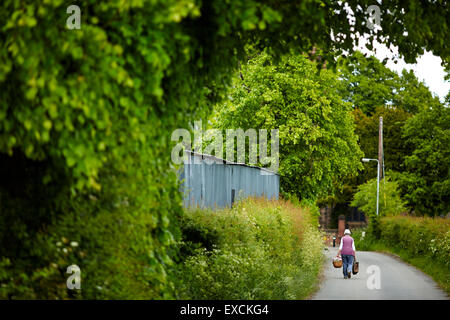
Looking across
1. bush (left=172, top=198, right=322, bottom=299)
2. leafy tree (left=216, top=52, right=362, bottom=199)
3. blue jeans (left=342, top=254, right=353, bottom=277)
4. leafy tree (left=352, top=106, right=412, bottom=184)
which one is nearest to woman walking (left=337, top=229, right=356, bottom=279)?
blue jeans (left=342, top=254, right=353, bottom=277)

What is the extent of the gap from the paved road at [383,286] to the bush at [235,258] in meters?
0.89

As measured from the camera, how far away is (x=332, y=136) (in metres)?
29.2

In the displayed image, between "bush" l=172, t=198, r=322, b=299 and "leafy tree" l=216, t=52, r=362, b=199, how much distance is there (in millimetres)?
12263

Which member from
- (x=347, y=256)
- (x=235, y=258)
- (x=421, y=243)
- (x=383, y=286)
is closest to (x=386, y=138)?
(x=421, y=243)

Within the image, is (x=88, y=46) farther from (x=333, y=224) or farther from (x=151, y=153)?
(x=333, y=224)

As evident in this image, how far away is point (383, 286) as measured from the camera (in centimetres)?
1712

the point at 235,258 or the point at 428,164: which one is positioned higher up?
the point at 428,164

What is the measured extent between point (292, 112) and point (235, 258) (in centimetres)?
1774

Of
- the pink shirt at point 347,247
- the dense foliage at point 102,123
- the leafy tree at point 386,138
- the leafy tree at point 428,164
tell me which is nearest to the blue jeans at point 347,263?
the pink shirt at point 347,247

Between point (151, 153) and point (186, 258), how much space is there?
4.02 metres

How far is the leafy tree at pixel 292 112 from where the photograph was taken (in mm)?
27578

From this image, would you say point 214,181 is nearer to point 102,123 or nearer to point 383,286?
point 383,286

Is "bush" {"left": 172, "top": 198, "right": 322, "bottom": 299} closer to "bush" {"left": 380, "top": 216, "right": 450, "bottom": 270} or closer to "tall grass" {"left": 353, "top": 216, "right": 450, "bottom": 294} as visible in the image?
"tall grass" {"left": 353, "top": 216, "right": 450, "bottom": 294}

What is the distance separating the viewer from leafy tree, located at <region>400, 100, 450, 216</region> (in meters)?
40.7
